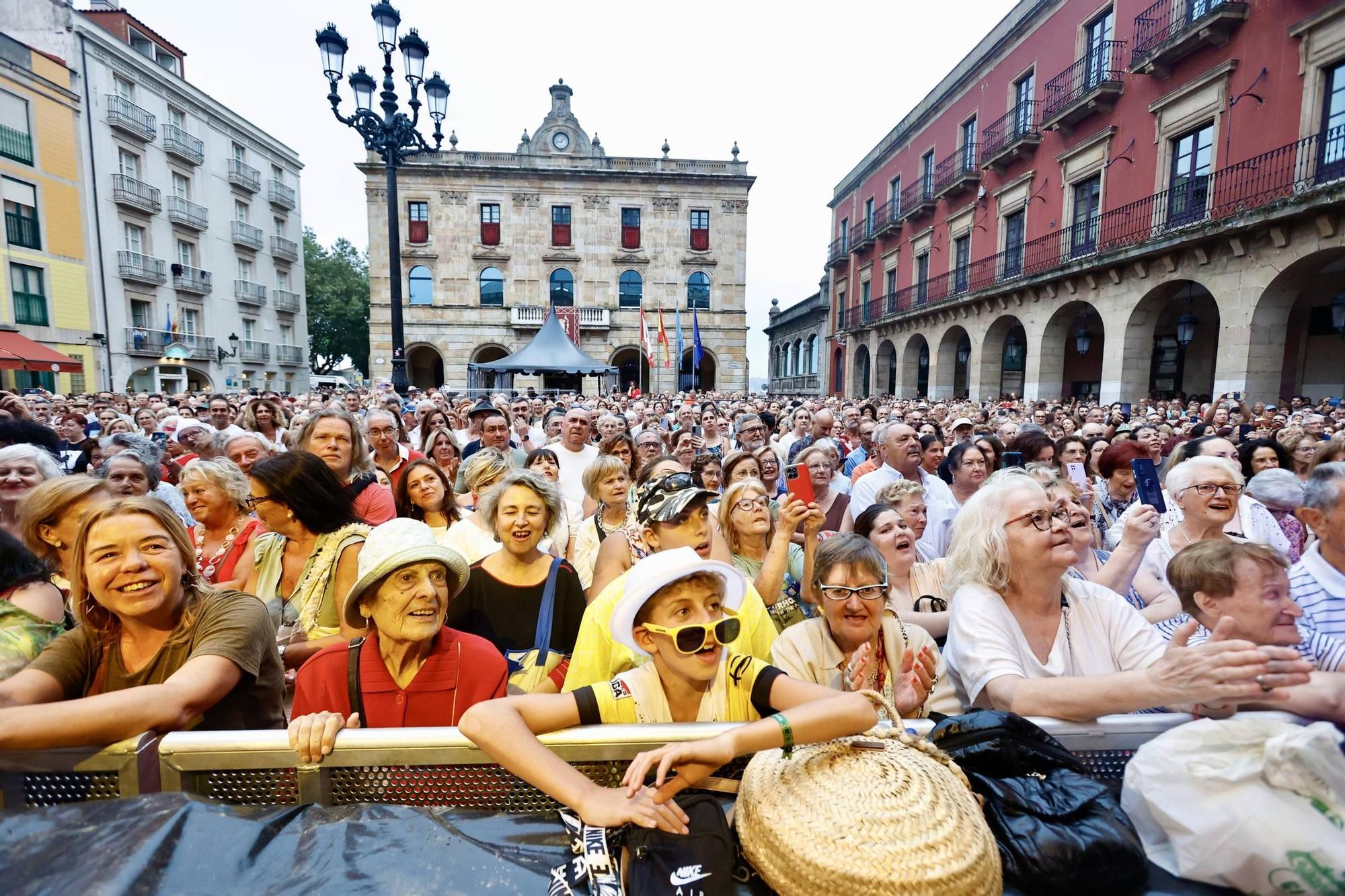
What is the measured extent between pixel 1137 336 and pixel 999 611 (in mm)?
15448

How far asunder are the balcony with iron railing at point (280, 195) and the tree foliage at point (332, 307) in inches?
389

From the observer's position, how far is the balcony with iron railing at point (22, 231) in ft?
66.3

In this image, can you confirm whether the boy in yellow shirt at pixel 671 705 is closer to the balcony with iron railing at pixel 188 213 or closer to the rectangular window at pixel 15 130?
the rectangular window at pixel 15 130

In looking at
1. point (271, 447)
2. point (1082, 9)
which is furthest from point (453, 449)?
point (1082, 9)

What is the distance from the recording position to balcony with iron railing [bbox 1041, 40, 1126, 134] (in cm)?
1481

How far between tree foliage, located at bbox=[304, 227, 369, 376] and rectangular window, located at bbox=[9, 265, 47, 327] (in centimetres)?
2336

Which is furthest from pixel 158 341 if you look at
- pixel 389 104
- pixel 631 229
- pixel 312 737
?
pixel 312 737

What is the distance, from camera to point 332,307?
147 ft

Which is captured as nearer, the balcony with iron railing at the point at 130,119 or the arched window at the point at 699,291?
the balcony with iron railing at the point at 130,119

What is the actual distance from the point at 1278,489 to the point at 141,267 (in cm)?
3474

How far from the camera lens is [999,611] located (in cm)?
219

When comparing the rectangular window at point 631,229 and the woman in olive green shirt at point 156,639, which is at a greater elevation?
the rectangular window at point 631,229

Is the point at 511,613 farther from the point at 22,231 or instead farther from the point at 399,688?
the point at 22,231

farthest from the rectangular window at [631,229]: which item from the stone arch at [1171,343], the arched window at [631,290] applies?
the stone arch at [1171,343]
